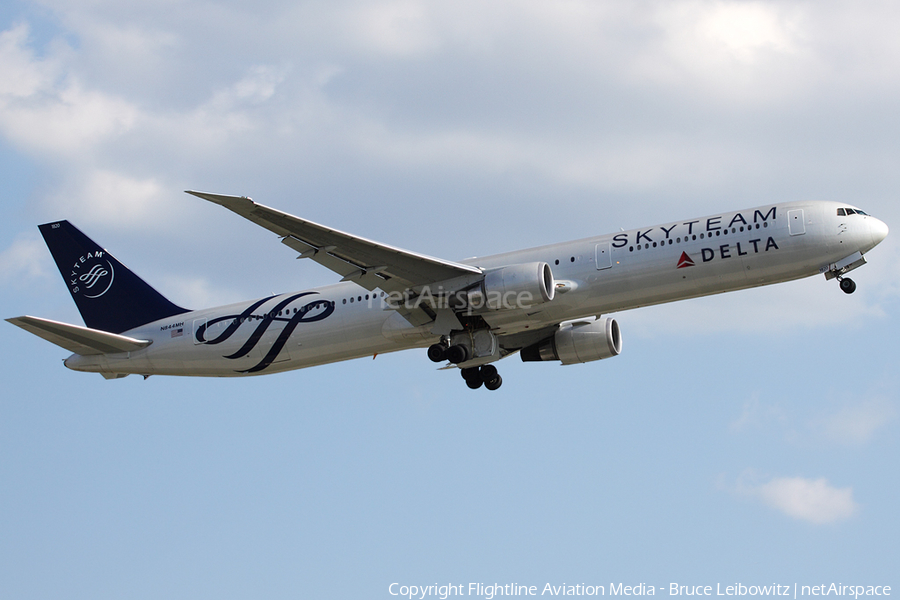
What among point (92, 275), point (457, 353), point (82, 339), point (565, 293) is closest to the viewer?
point (565, 293)

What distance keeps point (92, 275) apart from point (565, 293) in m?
21.6

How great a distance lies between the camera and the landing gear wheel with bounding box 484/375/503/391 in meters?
41.9

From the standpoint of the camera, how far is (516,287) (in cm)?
3422

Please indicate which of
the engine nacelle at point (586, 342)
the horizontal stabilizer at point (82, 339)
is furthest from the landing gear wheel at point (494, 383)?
the horizontal stabilizer at point (82, 339)

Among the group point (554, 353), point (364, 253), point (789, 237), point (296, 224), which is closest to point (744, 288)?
point (789, 237)

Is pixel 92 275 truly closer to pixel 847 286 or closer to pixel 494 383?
pixel 494 383

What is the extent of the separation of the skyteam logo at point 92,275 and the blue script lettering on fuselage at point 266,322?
5.81 m

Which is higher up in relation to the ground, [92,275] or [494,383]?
[92,275]

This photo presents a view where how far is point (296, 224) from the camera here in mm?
32406

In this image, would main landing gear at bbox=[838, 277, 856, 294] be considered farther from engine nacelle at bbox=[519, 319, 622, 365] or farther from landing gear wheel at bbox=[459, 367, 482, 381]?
landing gear wheel at bbox=[459, 367, 482, 381]

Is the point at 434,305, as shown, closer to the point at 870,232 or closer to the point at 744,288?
the point at 744,288

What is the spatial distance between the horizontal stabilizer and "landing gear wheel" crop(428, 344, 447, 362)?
474 inches

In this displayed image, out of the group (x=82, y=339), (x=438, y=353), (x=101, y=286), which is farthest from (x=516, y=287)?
(x=101, y=286)

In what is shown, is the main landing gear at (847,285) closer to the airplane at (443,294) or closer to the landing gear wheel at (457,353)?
the airplane at (443,294)
